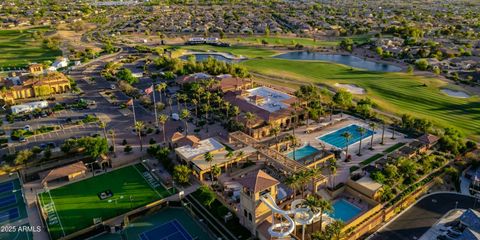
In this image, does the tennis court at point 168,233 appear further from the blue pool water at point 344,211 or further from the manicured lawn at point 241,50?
the manicured lawn at point 241,50

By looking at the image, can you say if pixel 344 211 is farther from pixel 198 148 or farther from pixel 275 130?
pixel 198 148

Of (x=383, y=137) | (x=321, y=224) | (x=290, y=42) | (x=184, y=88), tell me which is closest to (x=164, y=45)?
(x=290, y=42)

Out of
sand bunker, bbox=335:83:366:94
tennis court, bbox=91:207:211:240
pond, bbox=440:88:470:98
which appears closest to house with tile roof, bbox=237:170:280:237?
tennis court, bbox=91:207:211:240

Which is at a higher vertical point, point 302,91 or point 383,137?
point 302,91

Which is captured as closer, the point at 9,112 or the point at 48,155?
the point at 48,155

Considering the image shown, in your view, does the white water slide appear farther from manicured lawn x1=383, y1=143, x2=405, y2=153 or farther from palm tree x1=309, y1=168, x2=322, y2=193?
manicured lawn x1=383, y1=143, x2=405, y2=153

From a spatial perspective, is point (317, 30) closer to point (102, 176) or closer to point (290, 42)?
A: point (290, 42)
